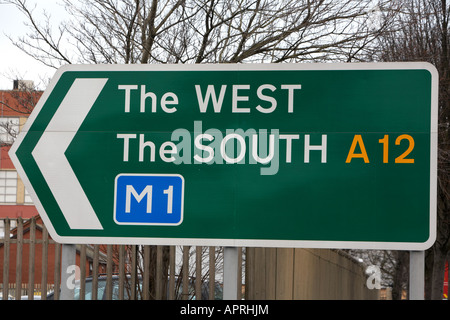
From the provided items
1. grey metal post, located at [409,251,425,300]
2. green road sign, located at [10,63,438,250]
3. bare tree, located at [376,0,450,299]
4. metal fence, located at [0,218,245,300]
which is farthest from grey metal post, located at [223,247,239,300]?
bare tree, located at [376,0,450,299]

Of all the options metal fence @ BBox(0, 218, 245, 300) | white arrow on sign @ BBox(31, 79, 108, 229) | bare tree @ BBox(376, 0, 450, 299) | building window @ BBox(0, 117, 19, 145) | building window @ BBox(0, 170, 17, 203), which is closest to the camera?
white arrow on sign @ BBox(31, 79, 108, 229)

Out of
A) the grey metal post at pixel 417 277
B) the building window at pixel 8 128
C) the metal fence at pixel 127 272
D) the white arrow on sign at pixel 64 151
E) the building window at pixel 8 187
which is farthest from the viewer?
the building window at pixel 8 187

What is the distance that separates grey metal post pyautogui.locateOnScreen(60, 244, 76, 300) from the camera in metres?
2.85

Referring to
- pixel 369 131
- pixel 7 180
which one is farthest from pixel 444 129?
pixel 7 180

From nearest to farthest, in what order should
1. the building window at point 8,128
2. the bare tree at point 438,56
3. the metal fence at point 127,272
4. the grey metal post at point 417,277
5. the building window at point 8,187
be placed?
the grey metal post at point 417,277 → the metal fence at point 127,272 → the building window at point 8,128 → the bare tree at point 438,56 → the building window at point 8,187

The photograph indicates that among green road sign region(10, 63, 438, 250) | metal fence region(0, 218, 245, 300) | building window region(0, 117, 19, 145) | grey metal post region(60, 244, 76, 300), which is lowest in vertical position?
metal fence region(0, 218, 245, 300)

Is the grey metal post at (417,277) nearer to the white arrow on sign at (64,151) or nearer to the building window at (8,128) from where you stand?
the white arrow on sign at (64,151)

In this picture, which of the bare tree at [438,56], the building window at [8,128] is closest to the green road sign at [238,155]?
the building window at [8,128]

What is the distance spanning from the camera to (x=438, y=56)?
558 inches

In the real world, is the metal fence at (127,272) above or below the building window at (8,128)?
below

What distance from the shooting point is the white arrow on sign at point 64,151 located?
9.68 feet

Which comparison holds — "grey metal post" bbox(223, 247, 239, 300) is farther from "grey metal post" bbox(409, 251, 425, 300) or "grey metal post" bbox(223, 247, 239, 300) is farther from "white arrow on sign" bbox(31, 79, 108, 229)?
"grey metal post" bbox(409, 251, 425, 300)
